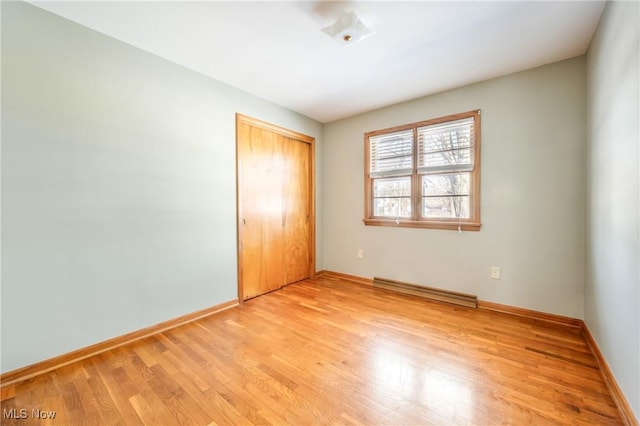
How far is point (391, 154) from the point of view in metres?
3.30

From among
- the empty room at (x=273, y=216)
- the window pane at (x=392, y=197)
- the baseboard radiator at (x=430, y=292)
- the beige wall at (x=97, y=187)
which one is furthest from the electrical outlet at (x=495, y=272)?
the beige wall at (x=97, y=187)

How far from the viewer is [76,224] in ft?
5.87

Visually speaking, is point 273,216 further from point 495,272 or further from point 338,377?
point 495,272

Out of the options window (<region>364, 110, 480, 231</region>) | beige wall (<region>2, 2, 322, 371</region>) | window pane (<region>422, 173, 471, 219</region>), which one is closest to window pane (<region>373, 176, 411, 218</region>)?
window (<region>364, 110, 480, 231</region>)

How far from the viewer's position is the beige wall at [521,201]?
2.21m

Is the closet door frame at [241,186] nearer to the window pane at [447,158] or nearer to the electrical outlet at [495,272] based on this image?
the window pane at [447,158]

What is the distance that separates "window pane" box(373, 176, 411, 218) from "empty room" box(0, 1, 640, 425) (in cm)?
5

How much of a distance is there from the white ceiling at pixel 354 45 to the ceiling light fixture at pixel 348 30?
57 millimetres

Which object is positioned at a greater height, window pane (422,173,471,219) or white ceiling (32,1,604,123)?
white ceiling (32,1,604,123)

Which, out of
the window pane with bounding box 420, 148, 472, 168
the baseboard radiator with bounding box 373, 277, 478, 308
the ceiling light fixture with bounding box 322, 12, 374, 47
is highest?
the ceiling light fixture with bounding box 322, 12, 374, 47

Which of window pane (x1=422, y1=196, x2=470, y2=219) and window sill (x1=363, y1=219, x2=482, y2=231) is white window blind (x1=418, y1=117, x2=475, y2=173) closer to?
window pane (x1=422, y1=196, x2=470, y2=219)

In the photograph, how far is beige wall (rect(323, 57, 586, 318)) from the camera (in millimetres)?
2213

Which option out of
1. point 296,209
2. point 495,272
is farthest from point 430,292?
point 296,209

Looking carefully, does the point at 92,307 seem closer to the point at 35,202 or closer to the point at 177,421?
the point at 35,202
